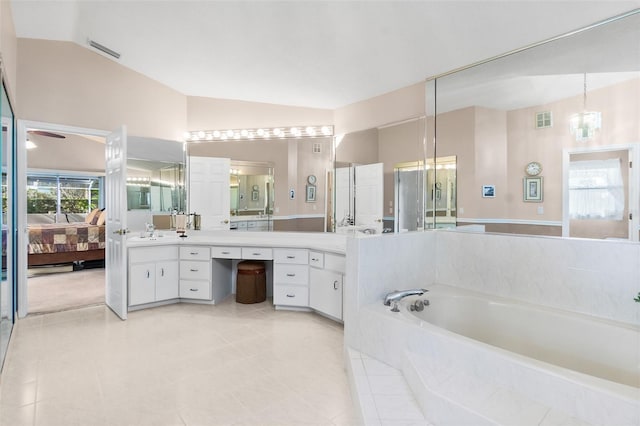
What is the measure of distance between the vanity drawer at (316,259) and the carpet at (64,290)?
2.63m

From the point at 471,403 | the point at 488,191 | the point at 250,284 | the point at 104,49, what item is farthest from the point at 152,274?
the point at 488,191

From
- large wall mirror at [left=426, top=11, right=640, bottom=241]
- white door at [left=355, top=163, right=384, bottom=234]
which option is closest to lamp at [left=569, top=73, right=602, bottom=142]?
large wall mirror at [left=426, top=11, right=640, bottom=241]

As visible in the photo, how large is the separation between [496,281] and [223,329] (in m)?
2.44

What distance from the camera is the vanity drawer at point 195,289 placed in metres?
3.76

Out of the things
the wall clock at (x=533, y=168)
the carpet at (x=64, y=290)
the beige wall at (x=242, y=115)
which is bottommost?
the carpet at (x=64, y=290)

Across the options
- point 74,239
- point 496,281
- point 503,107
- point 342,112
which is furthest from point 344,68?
point 74,239

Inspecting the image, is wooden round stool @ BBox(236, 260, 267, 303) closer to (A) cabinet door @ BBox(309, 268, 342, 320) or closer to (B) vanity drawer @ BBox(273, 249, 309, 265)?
(B) vanity drawer @ BBox(273, 249, 309, 265)

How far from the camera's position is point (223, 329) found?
3.07 m

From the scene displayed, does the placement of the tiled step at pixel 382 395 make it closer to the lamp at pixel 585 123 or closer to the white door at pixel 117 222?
the lamp at pixel 585 123

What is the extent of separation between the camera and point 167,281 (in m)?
3.74

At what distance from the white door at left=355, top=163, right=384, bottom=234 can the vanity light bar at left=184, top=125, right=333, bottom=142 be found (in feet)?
2.38

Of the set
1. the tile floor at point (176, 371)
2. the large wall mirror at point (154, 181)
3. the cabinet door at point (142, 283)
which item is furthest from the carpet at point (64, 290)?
the large wall mirror at point (154, 181)

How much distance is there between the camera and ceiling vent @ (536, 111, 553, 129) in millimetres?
2704

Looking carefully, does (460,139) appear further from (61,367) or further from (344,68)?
(61,367)
